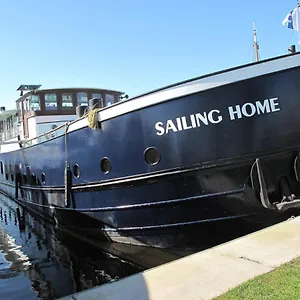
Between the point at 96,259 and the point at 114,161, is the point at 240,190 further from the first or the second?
the point at 96,259

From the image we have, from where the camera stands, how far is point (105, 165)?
688 cm

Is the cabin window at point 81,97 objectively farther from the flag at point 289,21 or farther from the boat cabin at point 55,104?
the flag at point 289,21

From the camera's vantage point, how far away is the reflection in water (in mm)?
5449

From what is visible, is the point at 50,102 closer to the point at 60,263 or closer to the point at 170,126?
the point at 60,263

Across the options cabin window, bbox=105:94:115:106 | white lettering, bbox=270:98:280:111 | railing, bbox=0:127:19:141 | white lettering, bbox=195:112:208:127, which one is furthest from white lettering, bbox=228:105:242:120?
railing, bbox=0:127:19:141

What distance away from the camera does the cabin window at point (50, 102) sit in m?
12.7

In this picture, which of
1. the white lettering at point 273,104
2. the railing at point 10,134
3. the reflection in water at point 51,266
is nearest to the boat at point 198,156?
the white lettering at point 273,104

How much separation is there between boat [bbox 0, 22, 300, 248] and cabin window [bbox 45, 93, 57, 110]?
5864 millimetres

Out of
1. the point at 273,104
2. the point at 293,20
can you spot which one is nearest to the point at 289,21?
the point at 293,20

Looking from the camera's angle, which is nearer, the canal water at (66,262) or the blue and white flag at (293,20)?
the canal water at (66,262)

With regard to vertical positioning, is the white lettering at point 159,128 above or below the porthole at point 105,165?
above

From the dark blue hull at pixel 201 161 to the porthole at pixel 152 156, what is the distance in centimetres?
7

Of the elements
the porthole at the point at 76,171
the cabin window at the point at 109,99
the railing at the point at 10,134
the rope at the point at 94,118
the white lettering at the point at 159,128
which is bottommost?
the porthole at the point at 76,171

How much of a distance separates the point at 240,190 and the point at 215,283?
2.77 metres
